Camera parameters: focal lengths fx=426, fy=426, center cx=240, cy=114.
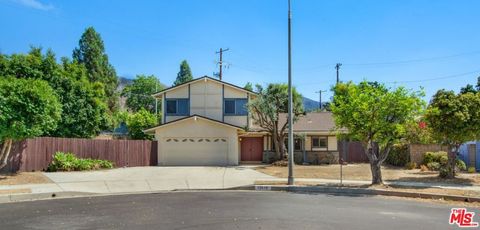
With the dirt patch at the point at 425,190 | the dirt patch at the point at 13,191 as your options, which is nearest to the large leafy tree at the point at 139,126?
the dirt patch at the point at 425,190

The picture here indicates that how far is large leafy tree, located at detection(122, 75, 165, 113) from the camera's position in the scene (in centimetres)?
6656

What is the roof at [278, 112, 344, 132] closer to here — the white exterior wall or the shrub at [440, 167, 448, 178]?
the white exterior wall

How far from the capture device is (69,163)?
22.1 metres

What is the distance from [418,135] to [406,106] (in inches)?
566

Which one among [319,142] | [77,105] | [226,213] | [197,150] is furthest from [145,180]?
[319,142]

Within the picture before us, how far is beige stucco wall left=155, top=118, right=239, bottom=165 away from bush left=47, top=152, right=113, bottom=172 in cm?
695

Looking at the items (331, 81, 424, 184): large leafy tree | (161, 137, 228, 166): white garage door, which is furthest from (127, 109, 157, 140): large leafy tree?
(331, 81, 424, 184): large leafy tree

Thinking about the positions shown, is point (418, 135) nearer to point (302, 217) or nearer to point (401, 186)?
point (401, 186)

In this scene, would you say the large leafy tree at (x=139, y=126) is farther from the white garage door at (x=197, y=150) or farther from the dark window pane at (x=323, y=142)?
the dark window pane at (x=323, y=142)

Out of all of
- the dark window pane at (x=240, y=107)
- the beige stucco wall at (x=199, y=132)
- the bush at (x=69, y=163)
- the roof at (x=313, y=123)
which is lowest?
the bush at (x=69, y=163)

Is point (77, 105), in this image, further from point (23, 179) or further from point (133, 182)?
point (133, 182)

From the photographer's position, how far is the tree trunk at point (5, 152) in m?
18.9

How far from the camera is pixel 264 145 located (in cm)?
3434

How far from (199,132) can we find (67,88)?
985 cm
